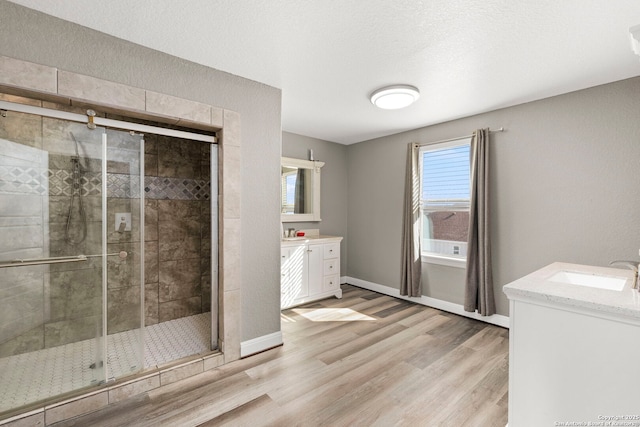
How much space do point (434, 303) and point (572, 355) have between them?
2.45 metres

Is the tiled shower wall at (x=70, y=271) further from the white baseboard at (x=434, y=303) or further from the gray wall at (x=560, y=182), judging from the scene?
the gray wall at (x=560, y=182)

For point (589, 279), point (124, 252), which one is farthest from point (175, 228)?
point (589, 279)

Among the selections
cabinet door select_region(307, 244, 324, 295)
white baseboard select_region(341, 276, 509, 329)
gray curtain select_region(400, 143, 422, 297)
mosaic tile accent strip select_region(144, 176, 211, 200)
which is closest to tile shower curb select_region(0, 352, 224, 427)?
cabinet door select_region(307, 244, 324, 295)

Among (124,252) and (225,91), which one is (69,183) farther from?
(225,91)

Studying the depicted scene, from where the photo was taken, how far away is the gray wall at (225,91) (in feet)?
5.24

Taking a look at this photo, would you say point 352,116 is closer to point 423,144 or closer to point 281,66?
point 423,144

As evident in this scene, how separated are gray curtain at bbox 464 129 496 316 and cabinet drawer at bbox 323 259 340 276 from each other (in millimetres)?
1669

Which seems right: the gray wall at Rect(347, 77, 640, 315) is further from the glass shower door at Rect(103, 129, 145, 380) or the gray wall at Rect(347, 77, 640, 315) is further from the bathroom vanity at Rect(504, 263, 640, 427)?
the glass shower door at Rect(103, 129, 145, 380)

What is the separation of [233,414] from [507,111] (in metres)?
3.69

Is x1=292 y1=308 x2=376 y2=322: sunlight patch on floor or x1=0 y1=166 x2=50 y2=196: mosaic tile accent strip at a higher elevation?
x1=0 y1=166 x2=50 y2=196: mosaic tile accent strip

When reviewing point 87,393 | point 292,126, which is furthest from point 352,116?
point 87,393

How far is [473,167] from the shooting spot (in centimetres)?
316

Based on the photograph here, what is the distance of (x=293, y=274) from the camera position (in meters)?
3.58

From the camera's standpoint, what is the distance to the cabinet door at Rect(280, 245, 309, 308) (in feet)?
11.4
